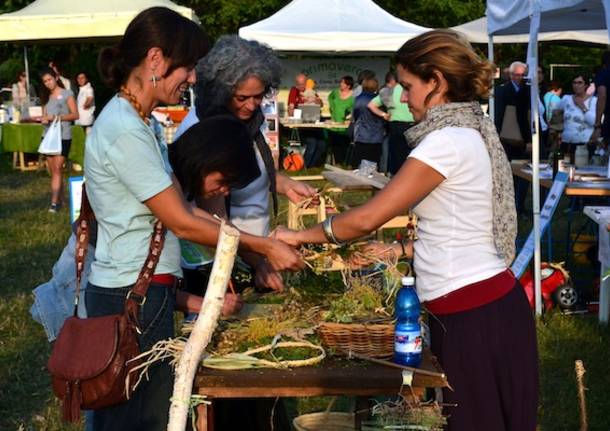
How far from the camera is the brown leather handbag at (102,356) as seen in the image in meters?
2.88

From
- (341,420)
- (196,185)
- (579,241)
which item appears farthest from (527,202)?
(196,185)

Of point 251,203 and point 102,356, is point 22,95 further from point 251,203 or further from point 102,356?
point 102,356

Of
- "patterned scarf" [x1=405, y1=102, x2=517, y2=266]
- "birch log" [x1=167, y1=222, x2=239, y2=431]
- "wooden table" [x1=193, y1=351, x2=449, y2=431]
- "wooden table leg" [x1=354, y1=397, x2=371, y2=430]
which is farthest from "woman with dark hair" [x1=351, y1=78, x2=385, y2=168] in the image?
"birch log" [x1=167, y1=222, x2=239, y2=431]

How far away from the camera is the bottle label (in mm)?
2863

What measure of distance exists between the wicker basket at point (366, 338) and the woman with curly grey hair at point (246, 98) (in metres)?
0.93

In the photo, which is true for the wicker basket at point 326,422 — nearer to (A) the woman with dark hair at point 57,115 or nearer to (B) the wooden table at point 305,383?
(B) the wooden table at point 305,383

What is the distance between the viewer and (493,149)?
3070mm

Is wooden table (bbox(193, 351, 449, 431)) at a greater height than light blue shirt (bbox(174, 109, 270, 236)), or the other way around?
light blue shirt (bbox(174, 109, 270, 236))

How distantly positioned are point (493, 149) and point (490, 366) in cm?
69

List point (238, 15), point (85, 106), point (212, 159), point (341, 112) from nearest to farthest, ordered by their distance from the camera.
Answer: point (212, 159), point (85, 106), point (341, 112), point (238, 15)

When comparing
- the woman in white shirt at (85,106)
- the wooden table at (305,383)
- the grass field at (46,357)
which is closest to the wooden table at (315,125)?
the woman in white shirt at (85,106)

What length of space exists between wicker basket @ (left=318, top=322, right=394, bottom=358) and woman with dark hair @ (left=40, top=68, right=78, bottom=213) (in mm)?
9996

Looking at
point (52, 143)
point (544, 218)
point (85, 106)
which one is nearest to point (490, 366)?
point (544, 218)

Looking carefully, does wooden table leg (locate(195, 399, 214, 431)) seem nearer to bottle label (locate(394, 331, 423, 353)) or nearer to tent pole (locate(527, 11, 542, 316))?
bottle label (locate(394, 331, 423, 353))
